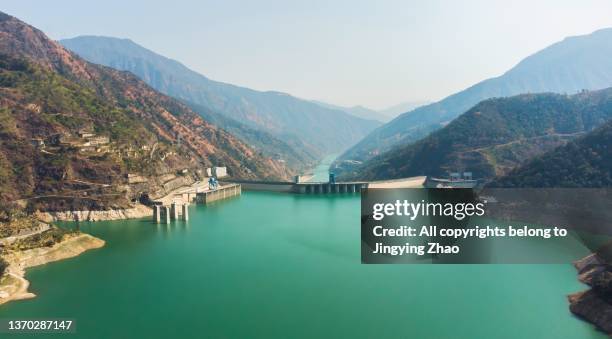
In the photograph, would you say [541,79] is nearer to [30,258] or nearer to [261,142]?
[261,142]

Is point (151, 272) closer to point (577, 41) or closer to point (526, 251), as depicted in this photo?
point (526, 251)

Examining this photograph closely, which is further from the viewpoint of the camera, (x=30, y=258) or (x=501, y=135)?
(x=501, y=135)

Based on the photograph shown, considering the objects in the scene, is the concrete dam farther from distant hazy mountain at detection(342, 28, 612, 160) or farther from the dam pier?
distant hazy mountain at detection(342, 28, 612, 160)

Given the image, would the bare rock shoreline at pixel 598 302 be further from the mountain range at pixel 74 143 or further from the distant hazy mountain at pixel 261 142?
the distant hazy mountain at pixel 261 142

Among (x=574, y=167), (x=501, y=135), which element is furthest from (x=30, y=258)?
(x=501, y=135)

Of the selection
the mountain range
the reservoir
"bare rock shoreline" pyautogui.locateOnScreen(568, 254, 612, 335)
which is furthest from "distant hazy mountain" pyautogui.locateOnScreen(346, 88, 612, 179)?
"bare rock shoreline" pyautogui.locateOnScreen(568, 254, 612, 335)
